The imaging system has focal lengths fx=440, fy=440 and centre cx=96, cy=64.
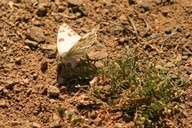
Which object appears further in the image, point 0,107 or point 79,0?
point 79,0

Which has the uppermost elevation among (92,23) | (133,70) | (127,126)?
(92,23)

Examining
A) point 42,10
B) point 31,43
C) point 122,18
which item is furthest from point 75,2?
point 31,43

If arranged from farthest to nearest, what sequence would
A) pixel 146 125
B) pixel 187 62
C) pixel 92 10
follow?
pixel 92 10, pixel 187 62, pixel 146 125

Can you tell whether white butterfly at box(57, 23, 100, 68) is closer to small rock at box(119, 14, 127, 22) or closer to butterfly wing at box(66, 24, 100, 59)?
butterfly wing at box(66, 24, 100, 59)

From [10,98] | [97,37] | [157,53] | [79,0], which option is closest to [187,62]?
[157,53]

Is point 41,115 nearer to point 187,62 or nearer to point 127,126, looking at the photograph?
point 127,126

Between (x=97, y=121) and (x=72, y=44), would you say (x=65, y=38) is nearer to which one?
(x=72, y=44)
